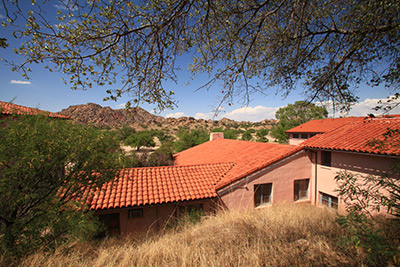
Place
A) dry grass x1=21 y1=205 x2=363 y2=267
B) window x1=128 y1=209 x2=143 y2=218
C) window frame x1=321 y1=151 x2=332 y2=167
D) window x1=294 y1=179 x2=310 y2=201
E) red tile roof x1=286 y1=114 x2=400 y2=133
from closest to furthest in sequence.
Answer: dry grass x1=21 y1=205 x2=363 y2=267, window x1=128 y1=209 x2=143 y2=218, window frame x1=321 y1=151 x2=332 y2=167, window x1=294 y1=179 x2=310 y2=201, red tile roof x1=286 y1=114 x2=400 y2=133

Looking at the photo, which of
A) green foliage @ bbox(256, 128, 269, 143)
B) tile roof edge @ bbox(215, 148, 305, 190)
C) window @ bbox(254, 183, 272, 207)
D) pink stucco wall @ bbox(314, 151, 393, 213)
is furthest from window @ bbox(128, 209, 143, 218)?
green foliage @ bbox(256, 128, 269, 143)

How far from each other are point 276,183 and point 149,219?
7.09 meters

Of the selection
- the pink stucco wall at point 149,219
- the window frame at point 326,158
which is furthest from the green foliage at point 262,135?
the pink stucco wall at point 149,219

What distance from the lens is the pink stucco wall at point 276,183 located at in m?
9.59

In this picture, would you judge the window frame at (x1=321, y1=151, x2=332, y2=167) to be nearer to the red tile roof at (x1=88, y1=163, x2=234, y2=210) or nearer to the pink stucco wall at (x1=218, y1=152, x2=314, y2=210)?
the pink stucco wall at (x1=218, y1=152, x2=314, y2=210)

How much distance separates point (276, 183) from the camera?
34.5 ft

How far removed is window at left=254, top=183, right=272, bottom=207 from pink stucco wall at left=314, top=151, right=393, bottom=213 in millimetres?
3165

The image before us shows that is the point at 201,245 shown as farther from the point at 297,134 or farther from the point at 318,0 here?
the point at 297,134

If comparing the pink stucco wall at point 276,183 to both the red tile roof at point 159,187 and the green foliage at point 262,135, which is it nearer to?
the red tile roof at point 159,187

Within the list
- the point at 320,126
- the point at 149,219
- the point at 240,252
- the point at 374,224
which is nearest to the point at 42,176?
the point at 240,252

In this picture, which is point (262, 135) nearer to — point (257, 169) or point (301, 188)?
point (301, 188)

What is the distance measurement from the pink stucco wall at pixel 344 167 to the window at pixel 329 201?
0.72 ft

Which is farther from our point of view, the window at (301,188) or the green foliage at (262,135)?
the green foliage at (262,135)

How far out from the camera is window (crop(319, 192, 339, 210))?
10.4 metres
